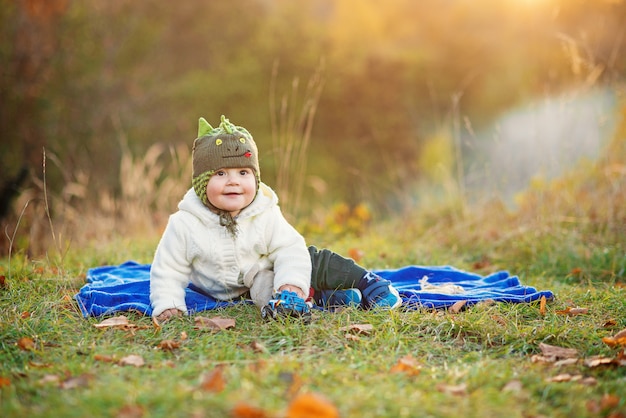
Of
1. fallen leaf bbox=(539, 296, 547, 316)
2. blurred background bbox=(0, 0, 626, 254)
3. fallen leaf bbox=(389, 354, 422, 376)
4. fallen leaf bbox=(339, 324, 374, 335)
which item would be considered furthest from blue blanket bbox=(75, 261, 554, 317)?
blurred background bbox=(0, 0, 626, 254)

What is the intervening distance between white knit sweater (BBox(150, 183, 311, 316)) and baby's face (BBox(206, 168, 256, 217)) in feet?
0.21

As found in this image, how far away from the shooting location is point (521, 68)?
1716 centimetres

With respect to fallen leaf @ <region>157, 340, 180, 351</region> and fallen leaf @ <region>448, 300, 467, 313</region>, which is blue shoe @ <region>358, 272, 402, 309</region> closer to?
fallen leaf @ <region>448, 300, 467, 313</region>

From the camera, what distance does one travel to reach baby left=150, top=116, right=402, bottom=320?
314cm

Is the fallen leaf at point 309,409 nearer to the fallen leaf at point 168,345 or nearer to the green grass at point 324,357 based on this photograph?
the green grass at point 324,357

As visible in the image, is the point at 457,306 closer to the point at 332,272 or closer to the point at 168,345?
the point at 332,272

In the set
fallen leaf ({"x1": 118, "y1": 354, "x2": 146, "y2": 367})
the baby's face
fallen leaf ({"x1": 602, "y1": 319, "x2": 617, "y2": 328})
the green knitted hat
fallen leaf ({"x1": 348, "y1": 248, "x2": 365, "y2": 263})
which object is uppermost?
the green knitted hat

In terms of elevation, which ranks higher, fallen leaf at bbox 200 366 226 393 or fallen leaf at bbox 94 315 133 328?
fallen leaf at bbox 200 366 226 393

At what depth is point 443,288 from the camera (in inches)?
144

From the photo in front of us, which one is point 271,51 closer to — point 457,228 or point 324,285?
point 457,228

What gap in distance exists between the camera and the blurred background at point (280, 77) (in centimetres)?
1078

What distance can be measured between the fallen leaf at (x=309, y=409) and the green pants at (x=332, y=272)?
1426 millimetres

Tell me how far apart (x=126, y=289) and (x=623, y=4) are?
7.38 m

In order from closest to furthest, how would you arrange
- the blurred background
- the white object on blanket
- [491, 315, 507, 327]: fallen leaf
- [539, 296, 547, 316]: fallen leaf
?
[491, 315, 507, 327]: fallen leaf < [539, 296, 547, 316]: fallen leaf < the white object on blanket < the blurred background
